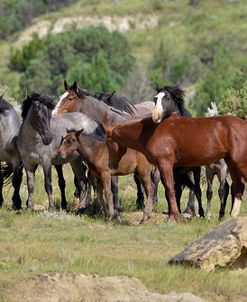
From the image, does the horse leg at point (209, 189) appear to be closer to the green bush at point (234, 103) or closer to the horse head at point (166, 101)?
the horse head at point (166, 101)

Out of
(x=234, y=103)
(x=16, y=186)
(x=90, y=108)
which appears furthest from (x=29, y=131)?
(x=234, y=103)

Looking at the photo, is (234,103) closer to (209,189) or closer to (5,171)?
(209,189)

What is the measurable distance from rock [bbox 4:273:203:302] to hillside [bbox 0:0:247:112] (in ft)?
230

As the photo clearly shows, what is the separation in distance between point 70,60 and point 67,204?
187 feet

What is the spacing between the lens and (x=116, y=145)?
1770 cm

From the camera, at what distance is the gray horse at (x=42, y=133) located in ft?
59.1

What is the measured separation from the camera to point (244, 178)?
1719cm

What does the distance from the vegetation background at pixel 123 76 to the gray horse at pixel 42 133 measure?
153 centimetres

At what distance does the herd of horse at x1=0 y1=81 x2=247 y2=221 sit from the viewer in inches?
673

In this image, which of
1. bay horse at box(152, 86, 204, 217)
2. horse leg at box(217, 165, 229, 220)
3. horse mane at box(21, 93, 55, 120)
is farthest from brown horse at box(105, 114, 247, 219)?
horse leg at box(217, 165, 229, 220)

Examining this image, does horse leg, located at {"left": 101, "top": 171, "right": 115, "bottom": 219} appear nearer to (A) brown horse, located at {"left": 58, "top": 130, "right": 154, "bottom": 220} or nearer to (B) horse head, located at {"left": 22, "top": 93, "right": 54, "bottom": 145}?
(A) brown horse, located at {"left": 58, "top": 130, "right": 154, "bottom": 220}

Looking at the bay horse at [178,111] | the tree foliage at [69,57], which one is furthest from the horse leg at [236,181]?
the tree foliage at [69,57]

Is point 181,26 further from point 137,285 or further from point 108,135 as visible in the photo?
point 137,285

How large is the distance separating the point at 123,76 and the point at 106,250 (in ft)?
207
